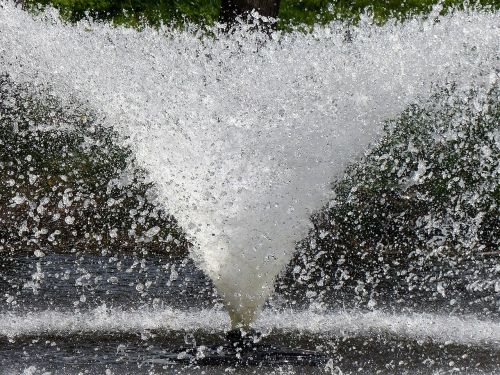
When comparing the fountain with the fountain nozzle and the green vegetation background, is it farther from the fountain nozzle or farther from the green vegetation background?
the green vegetation background

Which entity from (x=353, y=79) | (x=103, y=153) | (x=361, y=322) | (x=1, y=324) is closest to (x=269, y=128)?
(x=353, y=79)

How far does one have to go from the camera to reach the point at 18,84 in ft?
19.7

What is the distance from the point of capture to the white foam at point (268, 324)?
402cm

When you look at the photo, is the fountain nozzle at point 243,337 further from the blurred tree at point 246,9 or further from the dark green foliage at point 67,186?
the blurred tree at point 246,9

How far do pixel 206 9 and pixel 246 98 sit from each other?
134 cm

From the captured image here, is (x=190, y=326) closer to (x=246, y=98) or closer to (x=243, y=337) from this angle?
(x=243, y=337)

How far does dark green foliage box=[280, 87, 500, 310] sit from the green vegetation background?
1278 millimetres

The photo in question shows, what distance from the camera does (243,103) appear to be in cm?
577

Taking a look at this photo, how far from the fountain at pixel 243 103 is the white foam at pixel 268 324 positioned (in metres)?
0.02

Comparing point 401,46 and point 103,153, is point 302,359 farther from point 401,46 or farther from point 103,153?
point 401,46

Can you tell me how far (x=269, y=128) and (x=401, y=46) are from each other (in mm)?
1730

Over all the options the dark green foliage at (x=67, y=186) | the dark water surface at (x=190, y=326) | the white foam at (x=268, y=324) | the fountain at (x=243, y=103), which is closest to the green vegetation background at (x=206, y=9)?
the fountain at (x=243, y=103)

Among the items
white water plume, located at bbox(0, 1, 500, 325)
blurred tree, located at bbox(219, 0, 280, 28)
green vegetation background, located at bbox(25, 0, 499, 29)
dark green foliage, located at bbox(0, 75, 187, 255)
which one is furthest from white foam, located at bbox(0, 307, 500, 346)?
green vegetation background, located at bbox(25, 0, 499, 29)

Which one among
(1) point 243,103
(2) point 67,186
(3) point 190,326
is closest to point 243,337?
(3) point 190,326
